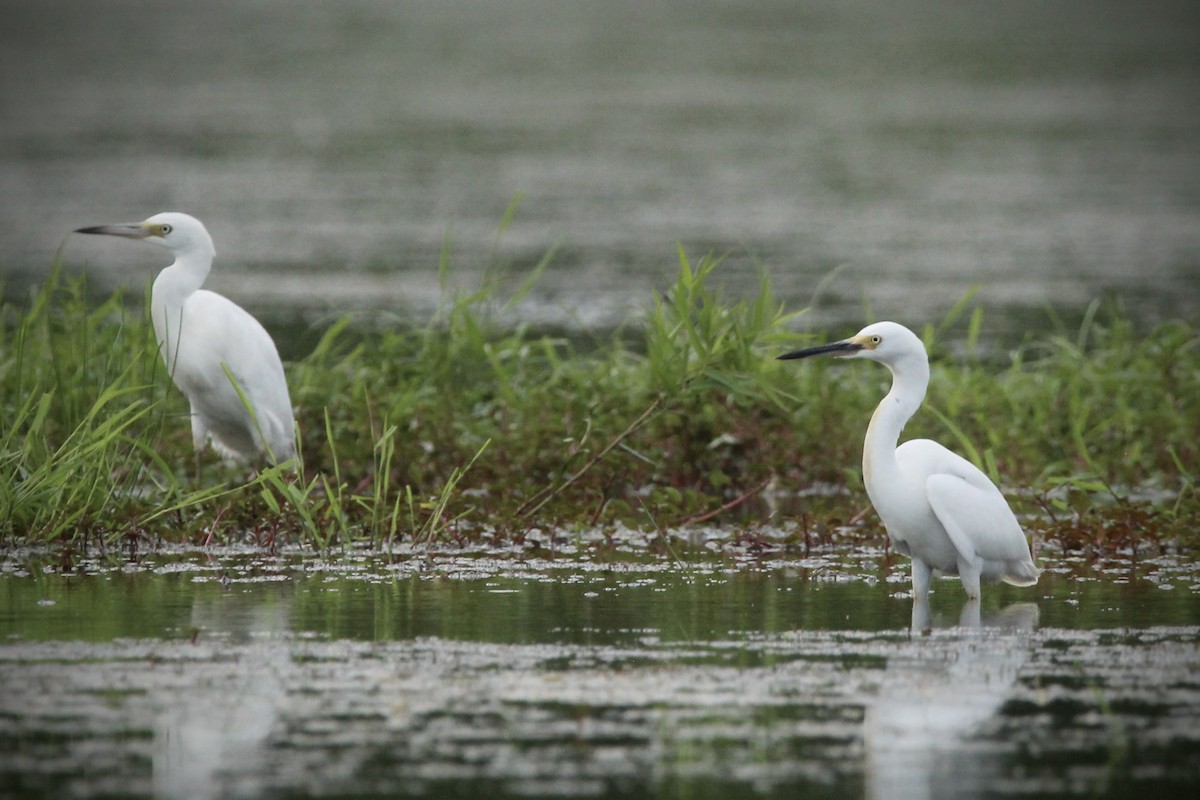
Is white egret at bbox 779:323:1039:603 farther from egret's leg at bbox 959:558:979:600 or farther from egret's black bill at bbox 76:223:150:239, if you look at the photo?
egret's black bill at bbox 76:223:150:239

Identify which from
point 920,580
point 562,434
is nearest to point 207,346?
point 562,434

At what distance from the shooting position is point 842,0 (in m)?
83.8

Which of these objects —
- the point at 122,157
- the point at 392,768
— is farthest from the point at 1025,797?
the point at 122,157

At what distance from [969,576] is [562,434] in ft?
9.87

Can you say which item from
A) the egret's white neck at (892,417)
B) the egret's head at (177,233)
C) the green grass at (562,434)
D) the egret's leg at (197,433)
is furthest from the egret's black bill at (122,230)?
the egret's white neck at (892,417)

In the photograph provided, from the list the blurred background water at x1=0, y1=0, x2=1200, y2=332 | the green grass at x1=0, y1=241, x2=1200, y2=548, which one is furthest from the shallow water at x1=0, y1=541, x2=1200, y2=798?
the blurred background water at x1=0, y1=0, x2=1200, y2=332

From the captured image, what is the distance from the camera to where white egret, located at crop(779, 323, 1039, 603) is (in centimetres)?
687

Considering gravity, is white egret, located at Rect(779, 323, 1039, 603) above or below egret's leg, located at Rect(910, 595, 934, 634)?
above

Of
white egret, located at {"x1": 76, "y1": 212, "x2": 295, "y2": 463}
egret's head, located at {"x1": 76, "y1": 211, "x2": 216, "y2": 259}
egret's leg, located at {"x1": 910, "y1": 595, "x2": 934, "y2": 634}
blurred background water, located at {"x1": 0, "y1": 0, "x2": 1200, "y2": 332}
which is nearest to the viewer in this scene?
egret's leg, located at {"x1": 910, "y1": 595, "x2": 934, "y2": 634}

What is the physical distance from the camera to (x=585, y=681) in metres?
5.55

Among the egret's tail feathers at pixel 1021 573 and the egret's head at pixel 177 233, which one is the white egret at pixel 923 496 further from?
the egret's head at pixel 177 233

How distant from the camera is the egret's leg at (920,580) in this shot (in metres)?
7.07

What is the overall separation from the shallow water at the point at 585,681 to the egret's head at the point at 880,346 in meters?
0.93

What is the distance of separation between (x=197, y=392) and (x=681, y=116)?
26832 mm
